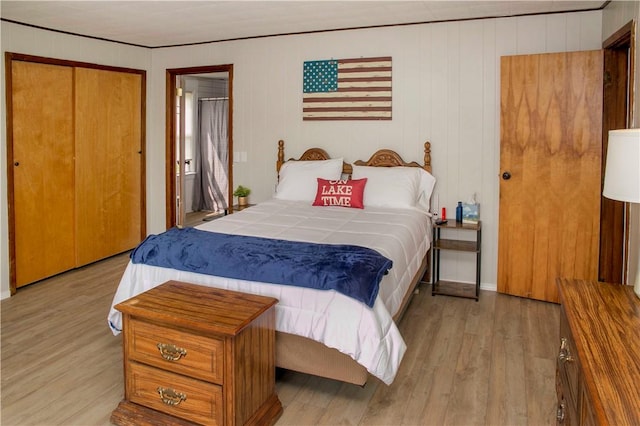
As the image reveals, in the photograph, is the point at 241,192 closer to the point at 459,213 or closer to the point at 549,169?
the point at 459,213

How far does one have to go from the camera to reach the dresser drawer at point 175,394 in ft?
6.98

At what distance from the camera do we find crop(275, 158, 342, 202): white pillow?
4516mm

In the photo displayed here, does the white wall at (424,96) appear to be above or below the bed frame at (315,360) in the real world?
above

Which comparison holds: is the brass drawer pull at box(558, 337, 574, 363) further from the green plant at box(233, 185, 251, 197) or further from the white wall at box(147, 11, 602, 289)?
the green plant at box(233, 185, 251, 197)

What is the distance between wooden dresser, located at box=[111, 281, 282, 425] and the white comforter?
169mm

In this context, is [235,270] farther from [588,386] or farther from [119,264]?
[119,264]

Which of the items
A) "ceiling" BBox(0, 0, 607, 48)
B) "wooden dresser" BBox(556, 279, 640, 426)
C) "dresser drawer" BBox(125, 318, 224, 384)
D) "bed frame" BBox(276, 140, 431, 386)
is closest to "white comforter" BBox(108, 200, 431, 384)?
"bed frame" BBox(276, 140, 431, 386)

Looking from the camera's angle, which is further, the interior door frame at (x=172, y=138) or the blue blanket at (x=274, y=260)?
the interior door frame at (x=172, y=138)

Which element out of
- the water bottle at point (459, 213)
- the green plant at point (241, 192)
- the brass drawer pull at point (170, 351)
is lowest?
the brass drawer pull at point (170, 351)

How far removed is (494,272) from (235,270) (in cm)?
268

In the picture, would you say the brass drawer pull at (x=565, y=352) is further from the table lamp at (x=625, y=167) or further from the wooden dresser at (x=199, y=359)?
the wooden dresser at (x=199, y=359)

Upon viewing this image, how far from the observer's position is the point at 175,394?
2.21m

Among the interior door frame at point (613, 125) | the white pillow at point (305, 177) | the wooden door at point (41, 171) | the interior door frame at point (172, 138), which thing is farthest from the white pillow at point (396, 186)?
the wooden door at point (41, 171)

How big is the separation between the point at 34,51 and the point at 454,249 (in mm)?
3991
